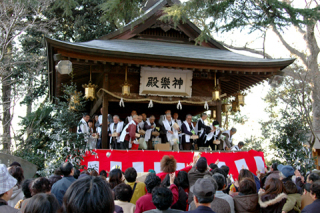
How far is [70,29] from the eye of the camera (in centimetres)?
1764

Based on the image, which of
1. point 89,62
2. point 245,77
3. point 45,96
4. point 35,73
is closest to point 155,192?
point 89,62

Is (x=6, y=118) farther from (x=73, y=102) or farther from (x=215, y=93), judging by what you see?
(x=215, y=93)

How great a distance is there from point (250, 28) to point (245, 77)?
3775 mm

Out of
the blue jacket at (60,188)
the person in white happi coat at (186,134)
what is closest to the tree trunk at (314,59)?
the person in white happi coat at (186,134)


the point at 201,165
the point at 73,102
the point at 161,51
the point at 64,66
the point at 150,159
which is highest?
the point at 161,51

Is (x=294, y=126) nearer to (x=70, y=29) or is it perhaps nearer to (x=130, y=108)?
(x=130, y=108)

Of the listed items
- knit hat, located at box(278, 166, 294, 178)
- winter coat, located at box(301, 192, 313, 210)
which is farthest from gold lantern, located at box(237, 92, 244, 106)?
winter coat, located at box(301, 192, 313, 210)

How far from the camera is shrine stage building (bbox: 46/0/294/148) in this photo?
8352mm

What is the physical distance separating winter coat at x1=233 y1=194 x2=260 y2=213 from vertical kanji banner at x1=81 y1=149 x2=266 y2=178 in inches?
172

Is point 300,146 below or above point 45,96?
below

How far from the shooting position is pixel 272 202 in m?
3.51

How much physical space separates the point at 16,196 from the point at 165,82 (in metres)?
6.63

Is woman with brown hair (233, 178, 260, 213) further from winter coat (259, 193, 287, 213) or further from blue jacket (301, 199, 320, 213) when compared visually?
blue jacket (301, 199, 320, 213)

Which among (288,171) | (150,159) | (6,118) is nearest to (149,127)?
(150,159)
